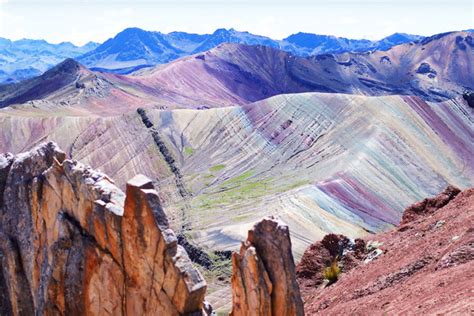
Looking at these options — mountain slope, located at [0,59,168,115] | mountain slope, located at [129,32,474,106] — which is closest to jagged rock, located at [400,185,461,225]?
mountain slope, located at [0,59,168,115]

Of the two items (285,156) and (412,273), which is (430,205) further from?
(285,156)

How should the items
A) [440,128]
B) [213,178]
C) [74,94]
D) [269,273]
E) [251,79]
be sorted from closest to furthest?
[269,273] < [213,178] < [440,128] < [74,94] < [251,79]

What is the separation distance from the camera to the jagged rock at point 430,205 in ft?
83.8

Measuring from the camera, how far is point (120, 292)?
13328 millimetres

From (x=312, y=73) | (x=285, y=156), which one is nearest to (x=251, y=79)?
(x=312, y=73)

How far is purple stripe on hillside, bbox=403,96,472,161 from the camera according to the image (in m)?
59.8

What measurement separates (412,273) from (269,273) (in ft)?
23.3

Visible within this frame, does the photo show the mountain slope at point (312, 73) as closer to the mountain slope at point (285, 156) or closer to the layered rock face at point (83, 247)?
the mountain slope at point (285, 156)

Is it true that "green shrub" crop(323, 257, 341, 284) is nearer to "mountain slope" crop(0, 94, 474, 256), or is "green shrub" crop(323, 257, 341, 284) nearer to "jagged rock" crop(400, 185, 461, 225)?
"jagged rock" crop(400, 185, 461, 225)

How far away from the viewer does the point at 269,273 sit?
12719 millimetres

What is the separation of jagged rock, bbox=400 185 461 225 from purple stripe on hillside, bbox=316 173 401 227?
17961mm

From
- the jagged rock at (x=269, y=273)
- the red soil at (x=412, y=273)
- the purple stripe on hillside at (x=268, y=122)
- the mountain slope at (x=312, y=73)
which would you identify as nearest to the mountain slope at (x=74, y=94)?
the mountain slope at (x=312, y=73)

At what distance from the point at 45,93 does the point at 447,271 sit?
4116 inches

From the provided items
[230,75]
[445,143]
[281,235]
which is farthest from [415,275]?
[230,75]
